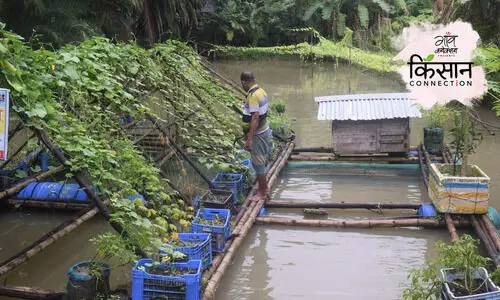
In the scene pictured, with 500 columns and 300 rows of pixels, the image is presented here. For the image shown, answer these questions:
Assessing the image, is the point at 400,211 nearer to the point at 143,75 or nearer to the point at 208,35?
the point at 143,75

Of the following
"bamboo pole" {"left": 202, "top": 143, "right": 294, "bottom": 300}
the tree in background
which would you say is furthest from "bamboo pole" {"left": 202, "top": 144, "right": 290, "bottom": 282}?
the tree in background

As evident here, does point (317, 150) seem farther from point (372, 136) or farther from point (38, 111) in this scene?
point (38, 111)

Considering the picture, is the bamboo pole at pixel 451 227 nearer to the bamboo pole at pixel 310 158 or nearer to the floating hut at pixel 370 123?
the floating hut at pixel 370 123

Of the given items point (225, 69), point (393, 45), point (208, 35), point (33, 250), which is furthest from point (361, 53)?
point (33, 250)

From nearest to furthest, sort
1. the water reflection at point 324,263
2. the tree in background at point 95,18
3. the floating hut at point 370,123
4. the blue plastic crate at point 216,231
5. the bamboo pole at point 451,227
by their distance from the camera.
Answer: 1. the water reflection at point 324,263
2. the blue plastic crate at point 216,231
3. the bamboo pole at point 451,227
4. the floating hut at point 370,123
5. the tree in background at point 95,18

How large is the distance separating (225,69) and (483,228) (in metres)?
19.7

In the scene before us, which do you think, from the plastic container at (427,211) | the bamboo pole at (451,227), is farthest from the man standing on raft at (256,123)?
the bamboo pole at (451,227)

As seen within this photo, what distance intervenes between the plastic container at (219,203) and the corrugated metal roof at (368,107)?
114 inches

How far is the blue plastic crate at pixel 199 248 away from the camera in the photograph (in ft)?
15.5

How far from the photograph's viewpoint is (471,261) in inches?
165

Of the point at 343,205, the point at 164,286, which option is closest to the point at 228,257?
the point at 164,286

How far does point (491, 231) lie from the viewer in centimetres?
599

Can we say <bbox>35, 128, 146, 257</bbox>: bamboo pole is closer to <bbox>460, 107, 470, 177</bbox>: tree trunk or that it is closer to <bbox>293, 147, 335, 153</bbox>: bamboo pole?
<bbox>460, 107, 470, 177</bbox>: tree trunk

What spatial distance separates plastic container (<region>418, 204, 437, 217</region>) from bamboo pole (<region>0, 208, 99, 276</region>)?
4.32m
